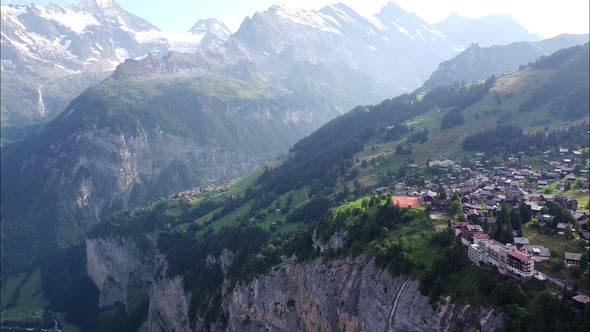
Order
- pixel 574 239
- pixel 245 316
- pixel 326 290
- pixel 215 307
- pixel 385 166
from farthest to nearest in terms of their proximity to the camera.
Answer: pixel 385 166, pixel 215 307, pixel 245 316, pixel 326 290, pixel 574 239

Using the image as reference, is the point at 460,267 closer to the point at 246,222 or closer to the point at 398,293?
the point at 398,293

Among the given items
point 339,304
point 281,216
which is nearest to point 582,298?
point 339,304

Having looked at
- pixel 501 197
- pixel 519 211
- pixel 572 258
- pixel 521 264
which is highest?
pixel 521 264

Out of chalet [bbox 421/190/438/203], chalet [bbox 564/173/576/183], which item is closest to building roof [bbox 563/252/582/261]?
chalet [bbox 421/190/438/203]

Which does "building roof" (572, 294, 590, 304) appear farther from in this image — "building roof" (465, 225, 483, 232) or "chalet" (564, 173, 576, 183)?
"chalet" (564, 173, 576, 183)

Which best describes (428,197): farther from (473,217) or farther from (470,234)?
(470,234)

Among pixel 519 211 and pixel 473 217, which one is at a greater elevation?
pixel 473 217

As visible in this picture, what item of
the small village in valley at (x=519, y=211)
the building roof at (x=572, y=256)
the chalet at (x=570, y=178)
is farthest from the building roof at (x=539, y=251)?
the chalet at (x=570, y=178)

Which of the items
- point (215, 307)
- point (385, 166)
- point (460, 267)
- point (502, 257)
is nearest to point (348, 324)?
point (460, 267)
